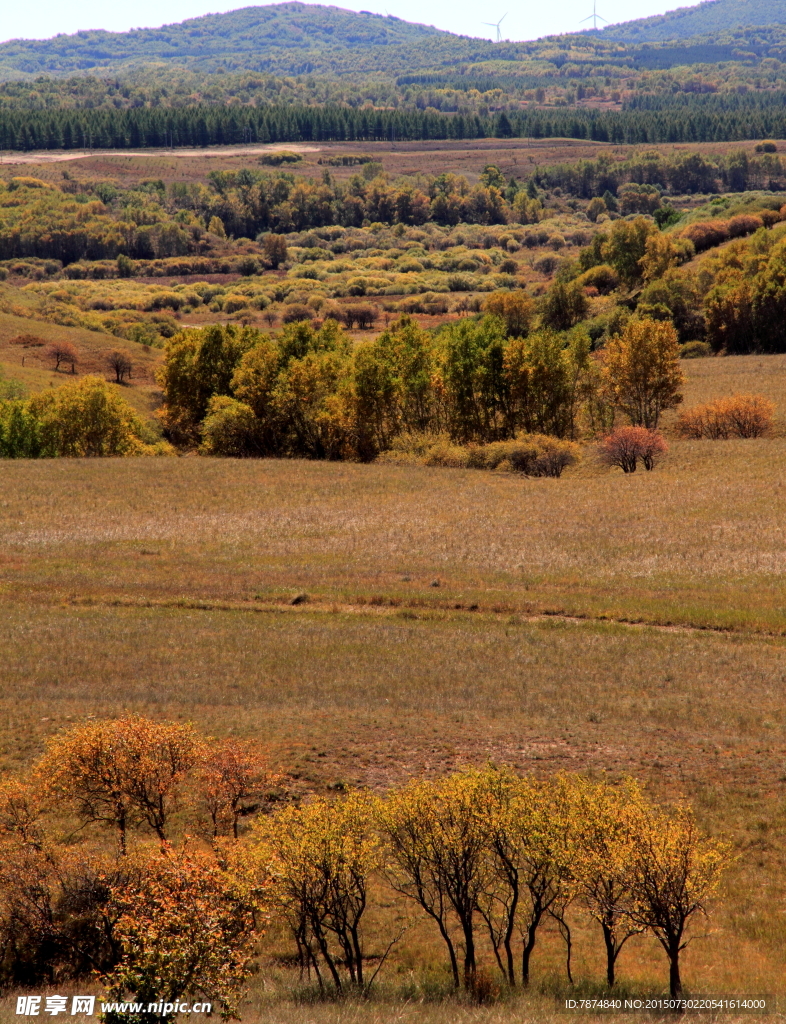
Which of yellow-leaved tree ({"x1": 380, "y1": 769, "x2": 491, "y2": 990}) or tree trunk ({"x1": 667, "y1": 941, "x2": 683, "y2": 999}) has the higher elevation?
yellow-leaved tree ({"x1": 380, "y1": 769, "x2": 491, "y2": 990})

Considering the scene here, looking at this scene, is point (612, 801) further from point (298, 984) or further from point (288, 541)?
point (288, 541)

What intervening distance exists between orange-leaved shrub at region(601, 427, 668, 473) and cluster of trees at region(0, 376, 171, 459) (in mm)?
44738

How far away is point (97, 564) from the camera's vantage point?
49.6 m

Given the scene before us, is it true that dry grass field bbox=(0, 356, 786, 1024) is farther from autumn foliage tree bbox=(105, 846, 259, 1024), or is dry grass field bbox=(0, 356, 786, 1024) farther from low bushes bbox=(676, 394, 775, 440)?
low bushes bbox=(676, 394, 775, 440)

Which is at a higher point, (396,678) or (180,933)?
(180,933)

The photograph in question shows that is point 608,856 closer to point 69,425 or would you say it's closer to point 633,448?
point 633,448

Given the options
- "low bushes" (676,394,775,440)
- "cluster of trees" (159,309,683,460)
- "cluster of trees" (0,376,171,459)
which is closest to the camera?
"low bushes" (676,394,775,440)

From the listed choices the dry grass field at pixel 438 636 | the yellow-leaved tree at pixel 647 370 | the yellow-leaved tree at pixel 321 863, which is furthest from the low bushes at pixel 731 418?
the yellow-leaved tree at pixel 321 863

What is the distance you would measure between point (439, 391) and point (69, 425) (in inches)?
1439

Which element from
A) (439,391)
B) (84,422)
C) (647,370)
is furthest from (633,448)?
(84,422)

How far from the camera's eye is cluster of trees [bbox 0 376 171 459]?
87.6 meters

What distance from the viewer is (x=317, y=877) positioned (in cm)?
1781

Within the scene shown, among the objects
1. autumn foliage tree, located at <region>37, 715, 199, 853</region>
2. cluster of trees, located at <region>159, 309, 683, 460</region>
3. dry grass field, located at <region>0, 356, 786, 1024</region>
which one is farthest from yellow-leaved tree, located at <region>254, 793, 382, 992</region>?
cluster of trees, located at <region>159, 309, 683, 460</region>

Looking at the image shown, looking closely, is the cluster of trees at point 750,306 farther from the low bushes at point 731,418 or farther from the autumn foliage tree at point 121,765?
the autumn foliage tree at point 121,765
